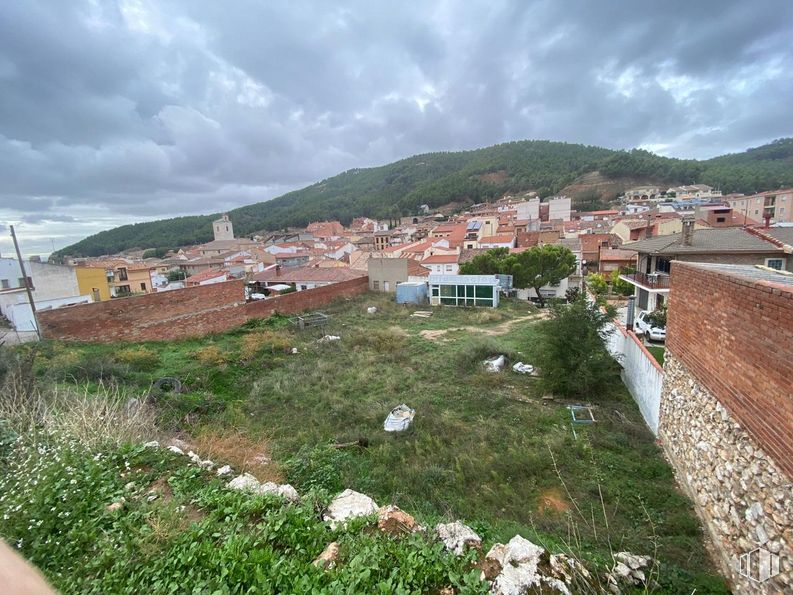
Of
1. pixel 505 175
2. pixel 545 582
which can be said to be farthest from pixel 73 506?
pixel 505 175

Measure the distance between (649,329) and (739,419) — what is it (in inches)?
418

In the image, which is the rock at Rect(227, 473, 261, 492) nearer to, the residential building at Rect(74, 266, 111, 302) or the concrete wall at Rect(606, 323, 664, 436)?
the concrete wall at Rect(606, 323, 664, 436)

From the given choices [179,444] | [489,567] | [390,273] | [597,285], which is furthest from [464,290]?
[489,567]

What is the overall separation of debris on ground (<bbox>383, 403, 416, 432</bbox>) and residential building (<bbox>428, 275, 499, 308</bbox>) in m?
14.9

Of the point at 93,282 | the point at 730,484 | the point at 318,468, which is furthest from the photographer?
the point at 93,282

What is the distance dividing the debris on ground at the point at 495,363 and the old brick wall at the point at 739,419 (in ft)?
18.5

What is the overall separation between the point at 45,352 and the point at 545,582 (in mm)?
14831

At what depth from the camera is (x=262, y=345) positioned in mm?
13859

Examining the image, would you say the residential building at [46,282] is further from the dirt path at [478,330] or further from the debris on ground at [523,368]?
the debris on ground at [523,368]

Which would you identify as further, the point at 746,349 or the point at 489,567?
the point at 746,349

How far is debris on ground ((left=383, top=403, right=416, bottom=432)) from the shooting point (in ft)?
25.6

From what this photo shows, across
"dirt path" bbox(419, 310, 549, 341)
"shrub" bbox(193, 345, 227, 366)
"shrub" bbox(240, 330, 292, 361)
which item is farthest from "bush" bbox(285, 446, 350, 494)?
"dirt path" bbox(419, 310, 549, 341)

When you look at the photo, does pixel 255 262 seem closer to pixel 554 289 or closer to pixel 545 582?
pixel 554 289

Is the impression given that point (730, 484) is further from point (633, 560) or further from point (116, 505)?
point (116, 505)
